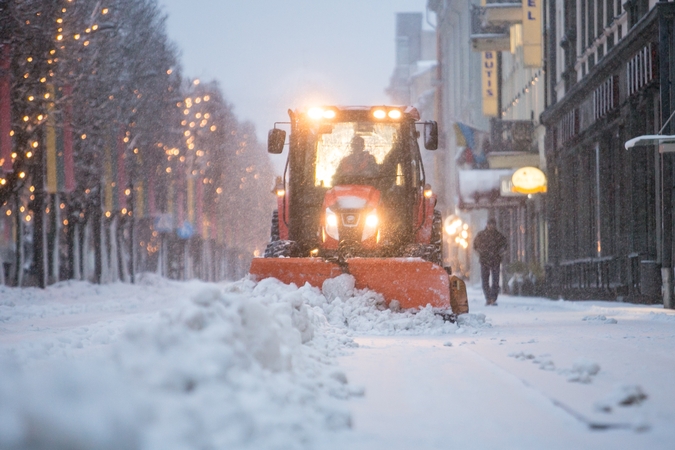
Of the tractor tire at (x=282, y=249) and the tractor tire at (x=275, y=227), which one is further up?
the tractor tire at (x=275, y=227)

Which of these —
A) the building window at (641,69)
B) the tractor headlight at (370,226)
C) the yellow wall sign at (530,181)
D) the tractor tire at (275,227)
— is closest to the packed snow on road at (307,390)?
the tractor headlight at (370,226)

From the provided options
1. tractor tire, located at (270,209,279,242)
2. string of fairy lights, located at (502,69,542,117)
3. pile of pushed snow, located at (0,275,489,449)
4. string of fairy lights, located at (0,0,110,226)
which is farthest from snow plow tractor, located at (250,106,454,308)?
string of fairy lights, located at (502,69,542,117)

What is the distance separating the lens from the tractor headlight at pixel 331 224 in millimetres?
13336

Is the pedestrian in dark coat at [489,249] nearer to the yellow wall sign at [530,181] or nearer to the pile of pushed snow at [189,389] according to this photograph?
the yellow wall sign at [530,181]

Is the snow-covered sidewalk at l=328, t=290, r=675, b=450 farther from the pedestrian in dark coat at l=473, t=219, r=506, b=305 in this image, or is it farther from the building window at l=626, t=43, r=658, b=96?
the pedestrian in dark coat at l=473, t=219, r=506, b=305

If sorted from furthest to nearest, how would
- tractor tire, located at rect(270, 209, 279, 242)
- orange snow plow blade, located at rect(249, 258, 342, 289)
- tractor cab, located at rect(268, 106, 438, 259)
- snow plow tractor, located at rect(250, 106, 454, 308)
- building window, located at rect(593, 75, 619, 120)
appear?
building window, located at rect(593, 75, 619, 120)
tractor tire, located at rect(270, 209, 279, 242)
tractor cab, located at rect(268, 106, 438, 259)
snow plow tractor, located at rect(250, 106, 454, 308)
orange snow plow blade, located at rect(249, 258, 342, 289)

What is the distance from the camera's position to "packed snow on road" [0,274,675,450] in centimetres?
354

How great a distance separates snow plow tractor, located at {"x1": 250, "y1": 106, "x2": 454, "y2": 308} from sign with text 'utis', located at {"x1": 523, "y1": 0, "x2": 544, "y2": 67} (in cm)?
1749

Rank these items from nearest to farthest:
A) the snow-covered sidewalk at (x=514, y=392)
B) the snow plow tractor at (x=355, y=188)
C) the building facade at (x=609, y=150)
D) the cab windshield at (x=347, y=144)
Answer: the snow-covered sidewalk at (x=514, y=392)
the snow plow tractor at (x=355, y=188)
the cab windshield at (x=347, y=144)
the building facade at (x=609, y=150)

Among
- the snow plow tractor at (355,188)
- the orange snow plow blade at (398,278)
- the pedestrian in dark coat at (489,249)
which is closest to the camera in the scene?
the orange snow plow blade at (398,278)

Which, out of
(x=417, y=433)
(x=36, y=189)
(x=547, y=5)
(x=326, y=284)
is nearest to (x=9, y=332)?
(x=326, y=284)

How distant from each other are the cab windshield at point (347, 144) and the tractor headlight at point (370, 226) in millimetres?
722

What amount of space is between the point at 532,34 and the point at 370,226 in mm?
19268

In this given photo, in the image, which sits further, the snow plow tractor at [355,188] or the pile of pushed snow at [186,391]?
the snow plow tractor at [355,188]
